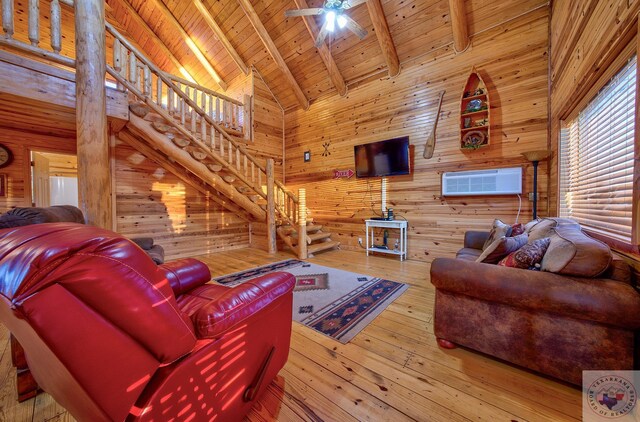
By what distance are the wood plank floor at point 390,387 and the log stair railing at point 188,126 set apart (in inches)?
99.4

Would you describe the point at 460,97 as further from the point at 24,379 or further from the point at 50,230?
the point at 24,379

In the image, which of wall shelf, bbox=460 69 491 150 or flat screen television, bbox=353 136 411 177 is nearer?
wall shelf, bbox=460 69 491 150

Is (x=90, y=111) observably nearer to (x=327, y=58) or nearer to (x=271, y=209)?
(x=271, y=209)

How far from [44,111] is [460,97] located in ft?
17.4

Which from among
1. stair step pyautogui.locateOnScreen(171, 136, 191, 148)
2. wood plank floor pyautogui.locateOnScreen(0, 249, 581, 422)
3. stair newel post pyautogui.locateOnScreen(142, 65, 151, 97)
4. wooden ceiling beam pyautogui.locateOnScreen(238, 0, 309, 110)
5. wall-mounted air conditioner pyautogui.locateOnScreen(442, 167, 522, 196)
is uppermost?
A: wooden ceiling beam pyautogui.locateOnScreen(238, 0, 309, 110)

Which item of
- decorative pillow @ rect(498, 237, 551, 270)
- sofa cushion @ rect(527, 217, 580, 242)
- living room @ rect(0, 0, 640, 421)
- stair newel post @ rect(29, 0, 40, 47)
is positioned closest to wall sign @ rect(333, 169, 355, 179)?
living room @ rect(0, 0, 640, 421)

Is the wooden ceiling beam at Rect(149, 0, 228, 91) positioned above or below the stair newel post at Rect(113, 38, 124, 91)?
above

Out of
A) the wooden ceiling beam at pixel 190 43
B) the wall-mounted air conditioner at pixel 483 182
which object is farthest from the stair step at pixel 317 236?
the wooden ceiling beam at pixel 190 43

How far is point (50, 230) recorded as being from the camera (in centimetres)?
68

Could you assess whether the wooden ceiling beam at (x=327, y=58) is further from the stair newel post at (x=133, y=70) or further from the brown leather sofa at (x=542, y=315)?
the brown leather sofa at (x=542, y=315)

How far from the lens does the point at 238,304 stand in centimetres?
98

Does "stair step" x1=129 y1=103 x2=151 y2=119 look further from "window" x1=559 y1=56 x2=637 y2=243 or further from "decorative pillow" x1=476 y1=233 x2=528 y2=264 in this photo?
"window" x1=559 y1=56 x2=637 y2=243

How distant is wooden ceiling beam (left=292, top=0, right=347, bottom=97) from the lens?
13.1 ft

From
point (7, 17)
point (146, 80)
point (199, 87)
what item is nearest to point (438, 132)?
point (199, 87)
